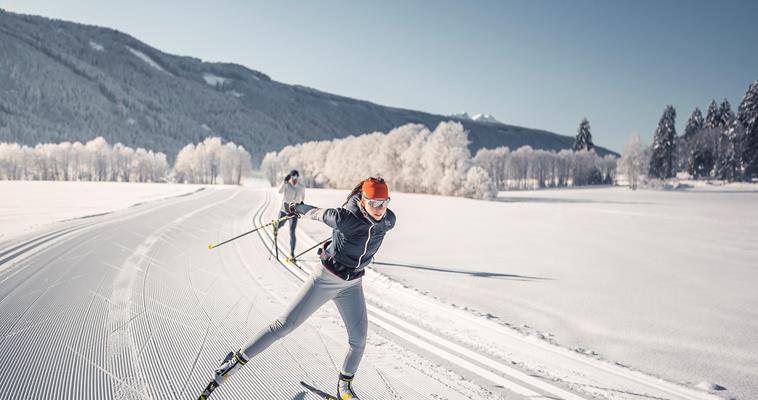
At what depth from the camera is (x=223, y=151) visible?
113 metres

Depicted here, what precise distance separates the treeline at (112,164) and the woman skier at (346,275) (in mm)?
Answer: 117148

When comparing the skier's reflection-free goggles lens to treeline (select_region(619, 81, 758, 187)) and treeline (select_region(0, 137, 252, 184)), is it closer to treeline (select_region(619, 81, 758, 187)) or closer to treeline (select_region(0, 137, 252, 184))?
treeline (select_region(619, 81, 758, 187))

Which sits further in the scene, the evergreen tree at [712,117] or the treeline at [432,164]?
the evergreen tree at [712,117]

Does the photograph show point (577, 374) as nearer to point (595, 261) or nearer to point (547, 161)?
point (595, 261)

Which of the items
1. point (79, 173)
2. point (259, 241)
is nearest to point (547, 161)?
point (259, 241)

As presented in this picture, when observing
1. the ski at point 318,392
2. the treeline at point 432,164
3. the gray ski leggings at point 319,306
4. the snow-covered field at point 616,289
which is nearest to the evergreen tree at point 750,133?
the treeline at point 432,164

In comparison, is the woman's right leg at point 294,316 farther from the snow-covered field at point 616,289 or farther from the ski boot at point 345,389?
the snow-covered field at point 616,289

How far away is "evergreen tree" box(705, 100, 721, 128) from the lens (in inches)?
3382

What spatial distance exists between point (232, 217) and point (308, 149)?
84.0 meters

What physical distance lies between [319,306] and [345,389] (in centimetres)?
88

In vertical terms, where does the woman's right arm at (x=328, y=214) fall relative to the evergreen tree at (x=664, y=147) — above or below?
below

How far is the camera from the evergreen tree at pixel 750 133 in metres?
60.7

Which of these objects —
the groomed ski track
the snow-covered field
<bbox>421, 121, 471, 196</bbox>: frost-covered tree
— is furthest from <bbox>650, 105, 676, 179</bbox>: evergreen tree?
the groomed ski track

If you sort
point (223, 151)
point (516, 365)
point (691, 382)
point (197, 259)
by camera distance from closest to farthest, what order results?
point (691, 382), point (516, 365), point (197, 259), point (223, 151)
